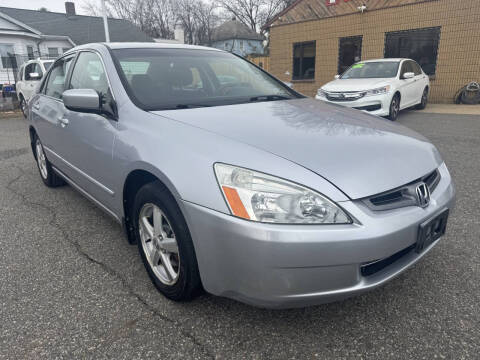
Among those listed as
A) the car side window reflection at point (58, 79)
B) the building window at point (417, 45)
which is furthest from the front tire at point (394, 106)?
the car side window reflection at point (58, 79)

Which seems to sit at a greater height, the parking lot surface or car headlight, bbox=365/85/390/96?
car headlight, bbox=365/85/390/96

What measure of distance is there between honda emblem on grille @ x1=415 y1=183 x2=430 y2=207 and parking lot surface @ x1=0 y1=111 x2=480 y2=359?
0.66 m

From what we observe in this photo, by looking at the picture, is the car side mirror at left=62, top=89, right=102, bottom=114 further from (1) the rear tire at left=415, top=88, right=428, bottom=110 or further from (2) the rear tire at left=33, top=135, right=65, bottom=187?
(1) the rear tire at left=415, top=88, right=428, bottom=110

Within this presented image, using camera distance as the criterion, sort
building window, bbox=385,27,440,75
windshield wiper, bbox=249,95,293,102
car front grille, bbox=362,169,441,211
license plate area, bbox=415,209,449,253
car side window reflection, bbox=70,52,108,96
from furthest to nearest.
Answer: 1. building window, bbox=385,27,440,75
2. windshield wiper, bbox=249,95,293,102
3. car side window reflection, bbox=70,52,108,96
4. license plate area, bbox=415,209,449,253
5. car front grille, bbox=362,169,441,211

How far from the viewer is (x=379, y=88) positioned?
8.20 metres

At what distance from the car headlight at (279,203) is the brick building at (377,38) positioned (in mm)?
12601

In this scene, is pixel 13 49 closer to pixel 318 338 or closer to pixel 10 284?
pixel 10 284

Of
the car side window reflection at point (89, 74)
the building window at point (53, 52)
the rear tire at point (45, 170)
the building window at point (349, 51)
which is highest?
the building window at point (53, 52)

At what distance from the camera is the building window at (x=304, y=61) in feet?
53.2

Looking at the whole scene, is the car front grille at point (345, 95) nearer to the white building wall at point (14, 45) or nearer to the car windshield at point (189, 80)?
the car windshield at point (189, 80)

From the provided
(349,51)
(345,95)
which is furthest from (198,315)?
(349,51)

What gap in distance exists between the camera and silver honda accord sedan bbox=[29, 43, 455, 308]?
1.59m

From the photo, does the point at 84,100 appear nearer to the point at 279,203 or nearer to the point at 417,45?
the point at 279,203

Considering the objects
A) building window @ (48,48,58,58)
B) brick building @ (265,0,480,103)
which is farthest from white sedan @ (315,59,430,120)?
building window @ (48,48,58,58)
